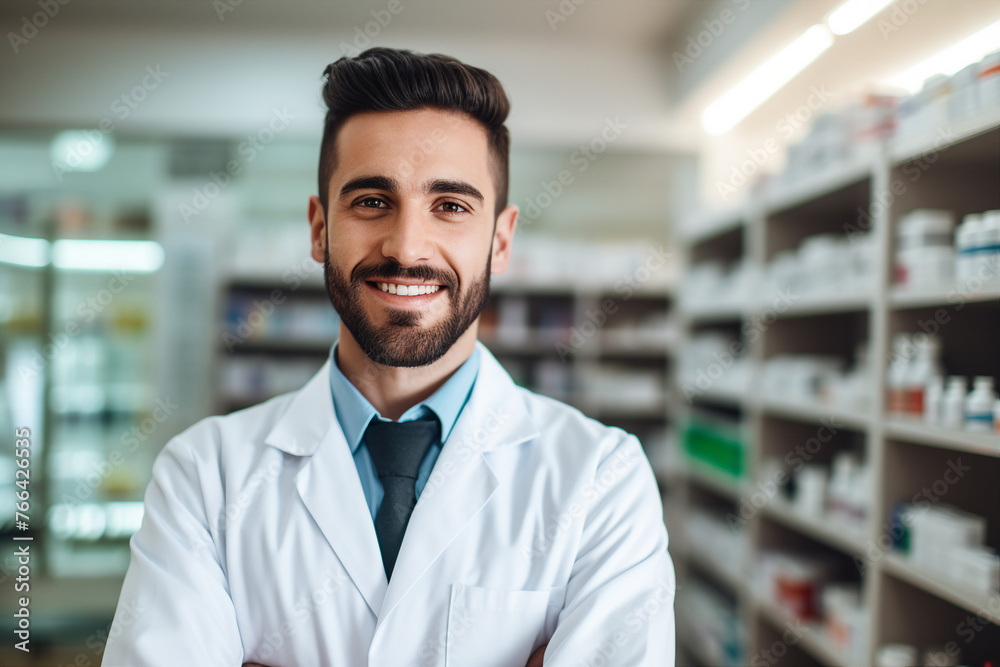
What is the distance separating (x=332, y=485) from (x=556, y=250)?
326 centimetres

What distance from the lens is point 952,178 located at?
1.93m

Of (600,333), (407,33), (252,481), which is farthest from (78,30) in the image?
(252,481)

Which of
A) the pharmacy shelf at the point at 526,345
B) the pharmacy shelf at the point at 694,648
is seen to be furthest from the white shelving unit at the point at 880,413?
the pharmacy shelf at the point at 526,345

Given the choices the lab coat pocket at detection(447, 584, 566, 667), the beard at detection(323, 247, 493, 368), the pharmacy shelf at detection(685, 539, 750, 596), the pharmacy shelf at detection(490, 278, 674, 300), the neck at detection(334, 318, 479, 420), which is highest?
the pharmacy shelf at detection(490, 278, 674, 300)

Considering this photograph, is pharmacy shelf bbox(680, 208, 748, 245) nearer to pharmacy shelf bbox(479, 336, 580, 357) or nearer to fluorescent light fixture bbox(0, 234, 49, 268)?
pharmacy shelf bbox(479, 336, 580, 357)

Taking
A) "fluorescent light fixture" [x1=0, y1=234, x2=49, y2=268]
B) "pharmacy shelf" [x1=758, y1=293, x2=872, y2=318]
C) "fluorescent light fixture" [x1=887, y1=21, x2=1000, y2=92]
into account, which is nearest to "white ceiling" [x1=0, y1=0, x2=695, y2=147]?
"fluorescent light fixture" [x1=0, y1=234, x2=49, y2=268]

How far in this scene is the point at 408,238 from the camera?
1.18 metres

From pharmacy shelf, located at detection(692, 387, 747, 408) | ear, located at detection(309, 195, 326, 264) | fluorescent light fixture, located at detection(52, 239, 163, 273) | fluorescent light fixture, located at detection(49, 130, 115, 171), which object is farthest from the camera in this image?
fluorescent light fixture, located at detection(52, 239, 163, 273)

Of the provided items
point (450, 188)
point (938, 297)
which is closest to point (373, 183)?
point (450, 188)

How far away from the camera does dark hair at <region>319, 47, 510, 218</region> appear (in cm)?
125

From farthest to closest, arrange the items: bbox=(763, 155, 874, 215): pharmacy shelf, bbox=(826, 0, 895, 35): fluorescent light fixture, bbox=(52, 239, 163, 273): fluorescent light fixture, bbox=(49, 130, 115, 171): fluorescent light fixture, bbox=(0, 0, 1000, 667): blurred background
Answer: bbox=(52, 239, 163, 273): fluorescent light fixture < bbox=(49, 130, 115, 171): fluorescent light fixture < bbox=(826, 0, 895, 35): fluorescent light fixture < bbox=(0, 0, 1000, 667): blurred background < bbox=(763, 155, 874, 215): pharmacy shelf

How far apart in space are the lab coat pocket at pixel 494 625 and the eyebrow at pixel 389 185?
716 millimetres

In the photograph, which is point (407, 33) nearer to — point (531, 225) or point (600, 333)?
point (531, 225)

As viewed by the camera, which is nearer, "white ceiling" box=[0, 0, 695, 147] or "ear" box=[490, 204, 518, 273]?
"ear" box=[490, 204, 518, 273]
